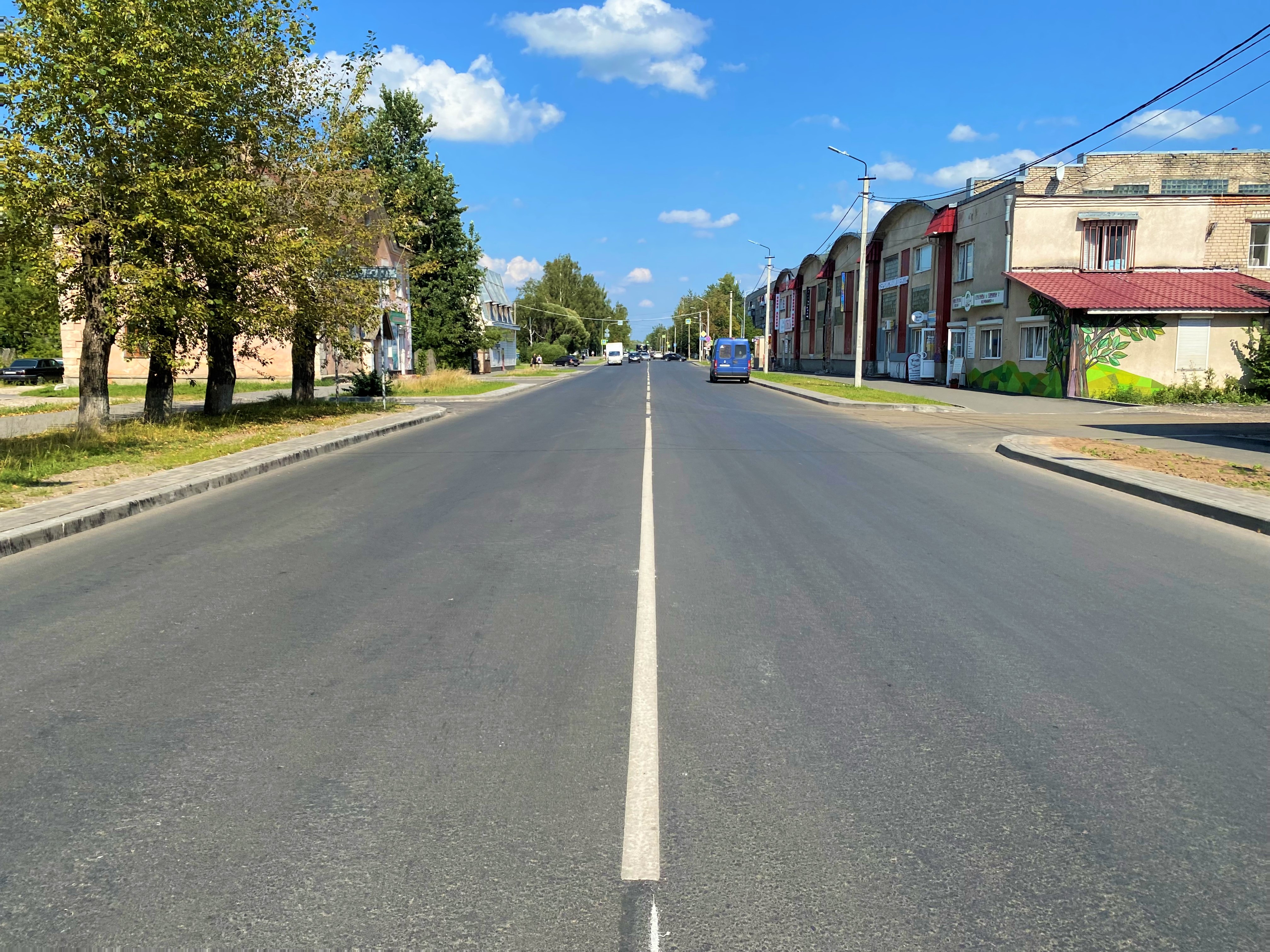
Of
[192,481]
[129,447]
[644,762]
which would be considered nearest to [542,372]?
[129,447]

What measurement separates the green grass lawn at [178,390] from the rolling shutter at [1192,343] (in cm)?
3211

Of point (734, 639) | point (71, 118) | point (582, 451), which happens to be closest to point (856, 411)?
point (582, 451)

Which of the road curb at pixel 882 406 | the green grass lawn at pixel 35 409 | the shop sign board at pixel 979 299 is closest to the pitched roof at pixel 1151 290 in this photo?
the shop sign board at pixel 979 299

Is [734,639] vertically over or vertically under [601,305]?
under

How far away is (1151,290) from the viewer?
33.9 m

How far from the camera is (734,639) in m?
5.28

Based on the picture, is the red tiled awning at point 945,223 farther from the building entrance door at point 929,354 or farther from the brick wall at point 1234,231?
the brick wall at point 1234,231

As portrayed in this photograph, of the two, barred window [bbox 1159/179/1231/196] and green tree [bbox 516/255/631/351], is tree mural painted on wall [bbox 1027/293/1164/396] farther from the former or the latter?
green tree [bbox 516/255/631/351]

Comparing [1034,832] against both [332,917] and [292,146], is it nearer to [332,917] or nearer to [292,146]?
[332,917]

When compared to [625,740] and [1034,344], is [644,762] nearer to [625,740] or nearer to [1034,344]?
[625,740]

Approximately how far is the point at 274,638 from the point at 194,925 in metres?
2.77

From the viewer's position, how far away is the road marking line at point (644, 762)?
9.88 feet

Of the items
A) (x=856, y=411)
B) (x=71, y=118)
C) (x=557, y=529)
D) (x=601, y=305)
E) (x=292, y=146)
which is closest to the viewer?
(x=557, y=529)

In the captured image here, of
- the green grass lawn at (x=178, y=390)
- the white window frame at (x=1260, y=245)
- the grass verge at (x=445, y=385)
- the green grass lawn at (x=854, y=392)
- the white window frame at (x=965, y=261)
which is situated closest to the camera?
the green grass lawn at (x=854, y=392)
